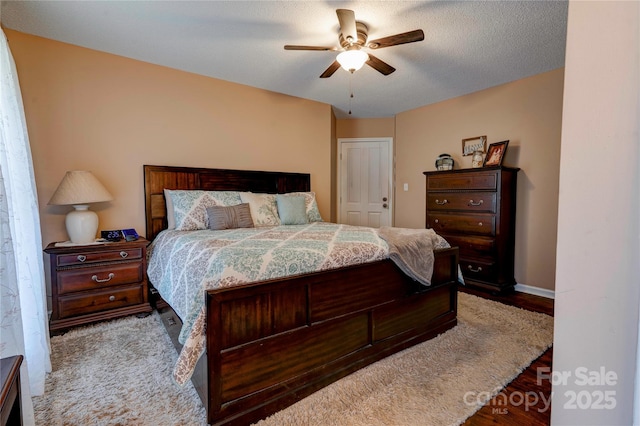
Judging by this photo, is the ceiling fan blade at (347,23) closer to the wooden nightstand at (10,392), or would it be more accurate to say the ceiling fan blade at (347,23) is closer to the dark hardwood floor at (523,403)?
the wooden nightstand at (10,392)

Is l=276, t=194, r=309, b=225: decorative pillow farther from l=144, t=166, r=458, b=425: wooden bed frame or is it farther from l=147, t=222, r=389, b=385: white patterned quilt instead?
l=144, t=166, r=458, b=425: wooden bed frame

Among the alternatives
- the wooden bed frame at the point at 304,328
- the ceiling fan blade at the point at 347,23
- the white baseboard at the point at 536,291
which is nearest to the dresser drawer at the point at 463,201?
the white baseboard at the point at 536,291

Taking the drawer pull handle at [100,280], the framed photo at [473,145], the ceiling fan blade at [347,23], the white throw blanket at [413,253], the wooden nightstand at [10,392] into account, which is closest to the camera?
the wooden nightstand at [10,392]

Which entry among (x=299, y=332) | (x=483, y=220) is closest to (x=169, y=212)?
(x=299, y=332)

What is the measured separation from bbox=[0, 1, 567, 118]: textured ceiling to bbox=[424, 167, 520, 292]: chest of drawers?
46.3 inches

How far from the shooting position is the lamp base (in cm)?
245

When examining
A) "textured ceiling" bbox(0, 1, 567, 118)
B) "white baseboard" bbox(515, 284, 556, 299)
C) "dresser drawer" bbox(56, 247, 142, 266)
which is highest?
"textured ceiling" bbox(0, 1, 567, 118)

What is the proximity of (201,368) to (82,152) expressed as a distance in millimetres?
2552

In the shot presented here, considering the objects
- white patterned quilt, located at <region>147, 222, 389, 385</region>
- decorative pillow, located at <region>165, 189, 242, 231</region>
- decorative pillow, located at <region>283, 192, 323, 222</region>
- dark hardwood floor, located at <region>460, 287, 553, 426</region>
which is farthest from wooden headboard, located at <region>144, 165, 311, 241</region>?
dark hardwood floor, located at <region>460, 287, 553, 426</region>

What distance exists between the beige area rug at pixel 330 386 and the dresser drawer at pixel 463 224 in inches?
45.0

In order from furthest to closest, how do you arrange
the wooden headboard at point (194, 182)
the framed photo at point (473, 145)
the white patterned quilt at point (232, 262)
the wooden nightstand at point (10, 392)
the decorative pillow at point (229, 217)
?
the framed photo at point (473, 145)
the wooden headboard at point (194, 182)
the decorative pillow at point (229, 217)
the white patterned quilt at point (232, 262)
the wooden nightstand at point (10, 392)

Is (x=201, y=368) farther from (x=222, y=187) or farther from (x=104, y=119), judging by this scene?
(x=104, y=119)

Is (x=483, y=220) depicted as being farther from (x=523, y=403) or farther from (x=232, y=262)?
(x=232, y=262)

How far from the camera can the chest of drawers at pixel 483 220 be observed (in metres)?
3.19
